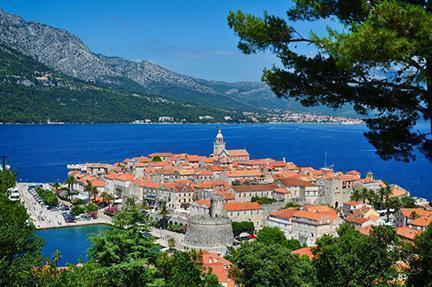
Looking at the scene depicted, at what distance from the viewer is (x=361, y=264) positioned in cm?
1934

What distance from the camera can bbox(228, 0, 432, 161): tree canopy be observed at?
8.86 meters

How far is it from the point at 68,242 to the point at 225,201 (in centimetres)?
1647

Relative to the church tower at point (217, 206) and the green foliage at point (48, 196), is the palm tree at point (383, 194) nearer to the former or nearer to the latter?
the church tower at point (217, 206)

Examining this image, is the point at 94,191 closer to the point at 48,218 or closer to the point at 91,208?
the point at 91,208

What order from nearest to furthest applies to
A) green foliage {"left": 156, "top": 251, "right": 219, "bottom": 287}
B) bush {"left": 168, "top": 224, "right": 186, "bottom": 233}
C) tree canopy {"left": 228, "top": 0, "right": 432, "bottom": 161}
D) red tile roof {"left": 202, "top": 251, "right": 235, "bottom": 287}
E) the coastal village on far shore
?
tree canopy {"left": 228, "top": 0, "right": 432, "bottom": 161} → green foliage {"left": 156, "top": 251, "right": 219, "bottom": 287} → red tile roof {"left": 202, "top": 251, "right": 235, "bottom": 287} → the coastal village on far shore → bush {"left": 168, "top": 224, "right": 186, "bottom": 233}

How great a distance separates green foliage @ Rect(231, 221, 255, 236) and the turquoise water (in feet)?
40.7

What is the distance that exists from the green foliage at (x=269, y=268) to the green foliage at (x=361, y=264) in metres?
2.96

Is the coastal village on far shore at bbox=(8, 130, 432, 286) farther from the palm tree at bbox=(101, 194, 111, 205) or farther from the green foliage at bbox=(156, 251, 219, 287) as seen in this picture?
the green foliage at bbox=(156, 251, 219, 287)

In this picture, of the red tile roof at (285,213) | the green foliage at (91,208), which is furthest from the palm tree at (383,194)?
the green foliage at (91,208)

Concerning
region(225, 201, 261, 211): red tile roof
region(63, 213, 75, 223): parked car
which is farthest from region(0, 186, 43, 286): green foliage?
region(63, 213, 75, 223): parked car

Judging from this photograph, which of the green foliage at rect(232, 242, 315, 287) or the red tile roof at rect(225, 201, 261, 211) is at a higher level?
the green foliage at rect(232, 242, 315, 287)

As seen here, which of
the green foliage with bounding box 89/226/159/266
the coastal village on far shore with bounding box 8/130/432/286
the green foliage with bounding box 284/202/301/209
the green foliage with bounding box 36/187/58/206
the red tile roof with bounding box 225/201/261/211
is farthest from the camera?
the green foliage with bounding box 36/187/58/206

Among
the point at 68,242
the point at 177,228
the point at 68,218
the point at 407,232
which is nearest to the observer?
the point at 407,232

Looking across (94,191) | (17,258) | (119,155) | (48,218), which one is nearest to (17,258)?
(17,258)
